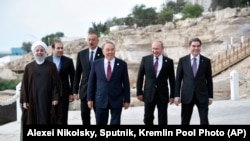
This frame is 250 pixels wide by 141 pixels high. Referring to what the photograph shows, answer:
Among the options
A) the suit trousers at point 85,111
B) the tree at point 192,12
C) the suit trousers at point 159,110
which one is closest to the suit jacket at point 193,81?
the suit trousers at point 159,110

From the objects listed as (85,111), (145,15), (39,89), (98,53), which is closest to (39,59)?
(39,89)

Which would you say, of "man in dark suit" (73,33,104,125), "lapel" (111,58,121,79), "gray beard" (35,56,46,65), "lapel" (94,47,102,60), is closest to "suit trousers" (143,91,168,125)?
"lapel" (111,58,121,79)

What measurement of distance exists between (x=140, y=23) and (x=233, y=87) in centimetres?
6823

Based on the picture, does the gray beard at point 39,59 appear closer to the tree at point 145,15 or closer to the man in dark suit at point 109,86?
the man in dark suit at point 109,86

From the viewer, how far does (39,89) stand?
20.5 feet

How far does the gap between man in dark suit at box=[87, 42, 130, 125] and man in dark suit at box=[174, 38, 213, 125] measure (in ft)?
2.99

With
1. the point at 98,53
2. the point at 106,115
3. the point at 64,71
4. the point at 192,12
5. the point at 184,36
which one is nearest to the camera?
the point at 106,115

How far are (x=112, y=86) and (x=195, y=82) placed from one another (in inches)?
51.5

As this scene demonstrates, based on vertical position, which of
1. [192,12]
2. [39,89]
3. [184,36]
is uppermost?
[192,12]

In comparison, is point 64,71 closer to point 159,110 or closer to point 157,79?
point 157,79

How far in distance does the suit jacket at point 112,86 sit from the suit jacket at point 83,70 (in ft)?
2.89

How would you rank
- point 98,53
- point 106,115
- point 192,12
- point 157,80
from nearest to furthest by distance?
1. point 106,115
2. point 157,80
3. point 98,53
4. point 192,12

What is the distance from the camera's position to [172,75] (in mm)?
6922

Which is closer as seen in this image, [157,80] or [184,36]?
[157,80]
